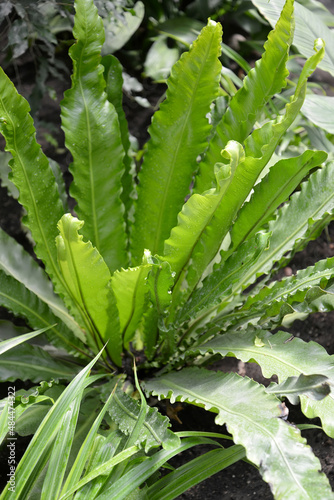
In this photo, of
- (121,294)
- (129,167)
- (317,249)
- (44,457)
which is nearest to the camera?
(44,457)

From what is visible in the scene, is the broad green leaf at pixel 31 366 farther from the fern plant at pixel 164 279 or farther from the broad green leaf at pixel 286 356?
the broad green leaf at pixel 286 356

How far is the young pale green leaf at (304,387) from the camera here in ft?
2.52

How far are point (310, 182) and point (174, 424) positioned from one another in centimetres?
66

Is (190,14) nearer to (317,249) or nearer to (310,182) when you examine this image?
(317,249)

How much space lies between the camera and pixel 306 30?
4.98 ft

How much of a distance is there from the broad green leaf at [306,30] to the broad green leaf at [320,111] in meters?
0.12

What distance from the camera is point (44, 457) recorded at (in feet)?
2.81

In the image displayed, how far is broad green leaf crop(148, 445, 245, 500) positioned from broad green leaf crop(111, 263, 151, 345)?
0.32 metres

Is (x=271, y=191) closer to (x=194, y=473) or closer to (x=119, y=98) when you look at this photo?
(x=119, y=98)

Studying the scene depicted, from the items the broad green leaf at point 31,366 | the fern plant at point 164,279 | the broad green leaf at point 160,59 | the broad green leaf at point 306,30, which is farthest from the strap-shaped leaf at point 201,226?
the broad green leaf at point 160,59

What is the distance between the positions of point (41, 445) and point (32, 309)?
377 mm

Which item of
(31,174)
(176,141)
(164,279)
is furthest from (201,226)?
(31,174)

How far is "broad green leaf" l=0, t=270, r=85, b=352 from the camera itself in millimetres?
1099

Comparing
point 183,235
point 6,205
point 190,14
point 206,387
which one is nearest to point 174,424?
point 206,387
